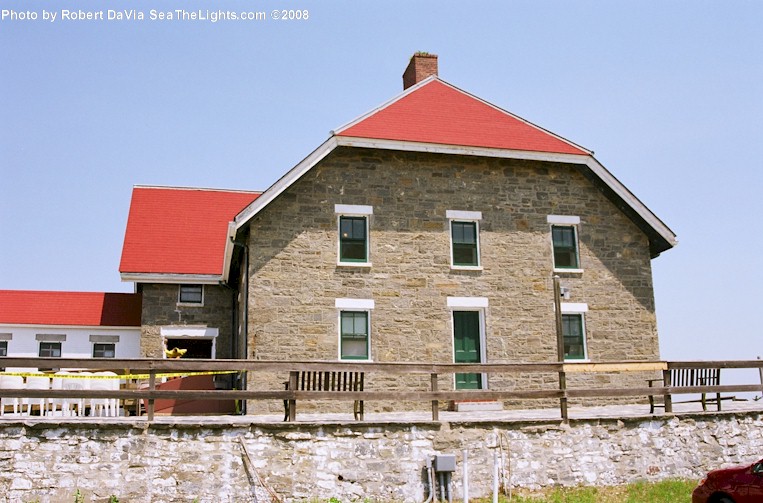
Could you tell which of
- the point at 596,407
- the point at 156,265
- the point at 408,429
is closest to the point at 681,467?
the point at 596,407

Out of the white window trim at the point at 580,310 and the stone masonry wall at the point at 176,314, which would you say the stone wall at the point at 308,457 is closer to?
the white window trim at the point at 580,310

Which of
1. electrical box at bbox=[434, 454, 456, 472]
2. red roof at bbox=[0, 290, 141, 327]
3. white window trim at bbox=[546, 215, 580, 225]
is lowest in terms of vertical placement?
electrical box at bbox=[434, 454, 456, 472]

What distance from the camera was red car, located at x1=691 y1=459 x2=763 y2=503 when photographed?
10750 mm

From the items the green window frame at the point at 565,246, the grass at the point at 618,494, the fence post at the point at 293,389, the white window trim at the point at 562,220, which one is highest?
the white window trim at the point at 562,220

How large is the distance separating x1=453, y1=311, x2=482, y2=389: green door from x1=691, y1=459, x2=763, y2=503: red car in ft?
23.2

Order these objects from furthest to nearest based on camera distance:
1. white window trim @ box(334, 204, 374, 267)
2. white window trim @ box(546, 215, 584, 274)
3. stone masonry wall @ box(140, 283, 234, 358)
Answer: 1. stone masonry wall @ box(140, 283, 234, 358)
2. white window trim @ box(546, 215, 584, 274)
3. white window trim @ box(334, 204, 374, 267)

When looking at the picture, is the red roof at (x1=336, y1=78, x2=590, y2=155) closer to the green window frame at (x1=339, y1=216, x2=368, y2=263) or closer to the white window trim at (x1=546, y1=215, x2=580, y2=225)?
the white window trim at (x1=546, y1=215, x2=580, y2=225)

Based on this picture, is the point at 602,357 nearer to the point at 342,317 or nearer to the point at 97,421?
the point at 342,317

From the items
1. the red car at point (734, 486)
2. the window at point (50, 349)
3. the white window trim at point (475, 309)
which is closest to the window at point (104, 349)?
the window at point (50, 349)

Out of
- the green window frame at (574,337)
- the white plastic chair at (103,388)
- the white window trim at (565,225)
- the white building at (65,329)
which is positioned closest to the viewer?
the white plastic chair at (103,388)

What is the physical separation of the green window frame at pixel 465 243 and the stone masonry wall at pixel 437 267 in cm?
18

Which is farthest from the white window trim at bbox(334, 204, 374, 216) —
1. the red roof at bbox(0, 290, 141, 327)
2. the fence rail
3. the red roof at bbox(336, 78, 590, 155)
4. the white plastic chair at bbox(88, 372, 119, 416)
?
the red roof at bbox(0, 290, 141, 327)

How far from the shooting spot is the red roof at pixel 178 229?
2241 centimetres

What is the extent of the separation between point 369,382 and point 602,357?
19.2 feet
